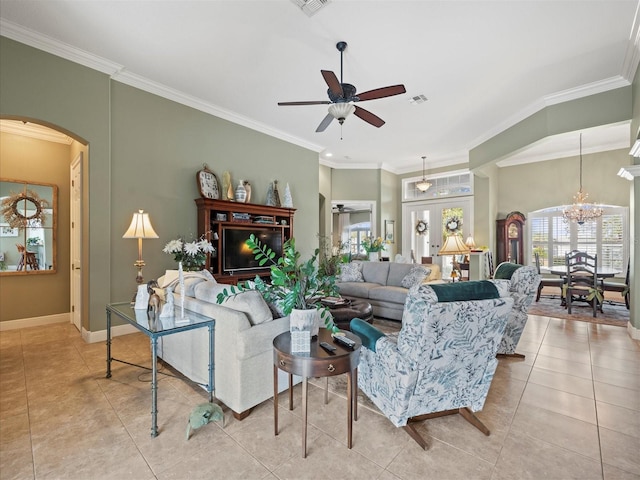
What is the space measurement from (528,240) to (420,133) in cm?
448

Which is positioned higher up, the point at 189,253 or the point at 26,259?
the point at 189,253

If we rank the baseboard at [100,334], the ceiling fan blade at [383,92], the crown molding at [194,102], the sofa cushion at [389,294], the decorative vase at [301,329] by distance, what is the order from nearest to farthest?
the decorative vase at [301,329]
the ceiling fan blade at [383,92]
the baseboard at [100,334]
the crown molding at [194,102]
the sofa cushion at [389,294]

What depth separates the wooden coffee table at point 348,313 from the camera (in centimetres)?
336

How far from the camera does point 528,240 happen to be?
802 cm

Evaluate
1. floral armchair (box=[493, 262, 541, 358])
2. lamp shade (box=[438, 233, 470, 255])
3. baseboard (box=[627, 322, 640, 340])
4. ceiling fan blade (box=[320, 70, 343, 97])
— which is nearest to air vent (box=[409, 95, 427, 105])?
ceiling fan blade (box=[320, 70, 343, 97])

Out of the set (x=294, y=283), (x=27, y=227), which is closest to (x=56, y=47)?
(x=27, y=227)

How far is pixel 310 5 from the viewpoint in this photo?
278 cm

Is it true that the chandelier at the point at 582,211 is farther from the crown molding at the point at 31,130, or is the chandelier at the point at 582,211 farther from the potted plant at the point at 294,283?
the crown molding at the point at 31,130

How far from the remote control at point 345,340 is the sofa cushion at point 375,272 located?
11.1ft

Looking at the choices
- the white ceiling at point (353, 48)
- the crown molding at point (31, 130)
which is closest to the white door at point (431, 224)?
the white ceiling at point (353, 48)

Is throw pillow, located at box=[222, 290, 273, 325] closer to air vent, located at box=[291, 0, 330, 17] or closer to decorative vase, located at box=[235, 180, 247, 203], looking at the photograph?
air vent, located at box=[291, 0, 330, 17]

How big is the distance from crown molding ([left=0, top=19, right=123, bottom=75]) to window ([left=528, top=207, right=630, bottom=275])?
9.10 meters

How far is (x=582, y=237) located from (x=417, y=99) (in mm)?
6060

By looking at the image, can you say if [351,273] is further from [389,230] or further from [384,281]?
[389,230]
